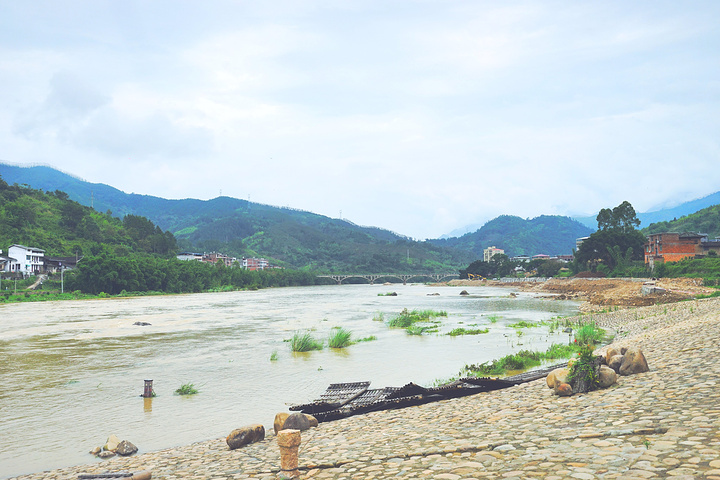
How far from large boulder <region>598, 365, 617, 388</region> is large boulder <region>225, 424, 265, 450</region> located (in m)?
6.80

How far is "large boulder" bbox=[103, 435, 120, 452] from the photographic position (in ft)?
33.4

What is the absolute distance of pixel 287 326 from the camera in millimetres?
36719

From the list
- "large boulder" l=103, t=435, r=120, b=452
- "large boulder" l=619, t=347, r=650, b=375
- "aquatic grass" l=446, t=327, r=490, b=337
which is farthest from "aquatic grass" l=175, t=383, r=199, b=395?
"aquatic grass" l=446, t=327, r=490, b=337

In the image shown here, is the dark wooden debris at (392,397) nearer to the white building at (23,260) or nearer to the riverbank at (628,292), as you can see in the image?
the riverbank at (628,292)

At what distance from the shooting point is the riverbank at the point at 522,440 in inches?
212

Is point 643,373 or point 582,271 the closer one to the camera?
point 643,373

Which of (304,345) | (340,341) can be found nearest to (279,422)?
(304,345)

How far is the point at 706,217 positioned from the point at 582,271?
4594 centimetres

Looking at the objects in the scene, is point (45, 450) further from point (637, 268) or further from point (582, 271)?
point (582, 271)

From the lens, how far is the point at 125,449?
1003 centimetres

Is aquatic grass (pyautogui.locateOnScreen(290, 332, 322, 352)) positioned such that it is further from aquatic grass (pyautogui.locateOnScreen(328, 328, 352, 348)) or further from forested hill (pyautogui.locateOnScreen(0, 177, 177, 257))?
forested hill (pyautogui.locateOnScreen(0, 177, 177, 257))

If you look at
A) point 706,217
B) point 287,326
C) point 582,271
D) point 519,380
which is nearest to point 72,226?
point 287,326

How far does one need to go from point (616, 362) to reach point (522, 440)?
4.82m

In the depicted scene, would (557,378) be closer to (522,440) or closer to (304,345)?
(522,440)
